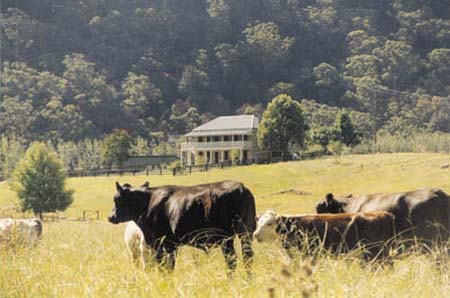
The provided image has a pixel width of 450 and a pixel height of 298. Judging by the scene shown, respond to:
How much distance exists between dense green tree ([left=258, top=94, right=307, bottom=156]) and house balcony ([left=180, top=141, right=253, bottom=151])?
273mm

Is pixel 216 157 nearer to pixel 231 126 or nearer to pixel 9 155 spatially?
pixel 231 126

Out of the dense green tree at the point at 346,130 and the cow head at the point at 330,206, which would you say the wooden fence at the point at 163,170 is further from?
the cow head at the point at 330,206

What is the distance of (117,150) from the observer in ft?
47.2

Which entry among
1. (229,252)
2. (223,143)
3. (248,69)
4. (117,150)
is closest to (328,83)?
(248,69)

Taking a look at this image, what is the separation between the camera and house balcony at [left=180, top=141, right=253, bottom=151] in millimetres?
9977

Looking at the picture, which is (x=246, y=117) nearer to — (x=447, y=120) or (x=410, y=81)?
(x=447, y=120)

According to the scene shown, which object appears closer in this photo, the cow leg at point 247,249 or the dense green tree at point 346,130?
the cow leg at point 247,249

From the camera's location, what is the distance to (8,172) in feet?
58.6

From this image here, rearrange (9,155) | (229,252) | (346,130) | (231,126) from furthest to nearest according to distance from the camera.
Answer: (9,155) → (346,130) → (231,126) → (229,252)

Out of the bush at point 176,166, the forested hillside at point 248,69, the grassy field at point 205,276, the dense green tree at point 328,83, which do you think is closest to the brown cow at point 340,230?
the grassy field at point 205,276

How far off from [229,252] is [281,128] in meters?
6.71

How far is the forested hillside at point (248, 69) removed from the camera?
1625 centimetres

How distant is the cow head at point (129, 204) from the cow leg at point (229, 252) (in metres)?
0.65

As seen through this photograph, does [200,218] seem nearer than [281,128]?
Yes
